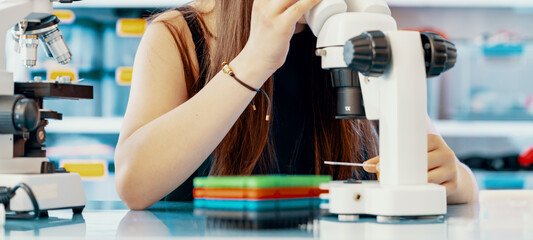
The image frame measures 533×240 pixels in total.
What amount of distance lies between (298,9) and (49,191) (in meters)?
0.40

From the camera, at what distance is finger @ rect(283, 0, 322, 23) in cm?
78

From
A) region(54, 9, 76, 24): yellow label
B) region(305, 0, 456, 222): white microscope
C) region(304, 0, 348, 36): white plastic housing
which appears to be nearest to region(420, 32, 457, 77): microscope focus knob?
region(305, 0, 456, 222): white microscope

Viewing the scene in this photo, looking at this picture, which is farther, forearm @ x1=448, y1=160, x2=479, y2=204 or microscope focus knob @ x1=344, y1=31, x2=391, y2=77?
forearm @ x1=448, y1=160, x2=479, y2=204

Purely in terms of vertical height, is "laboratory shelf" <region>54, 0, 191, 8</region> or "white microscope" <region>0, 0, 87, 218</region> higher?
"laboratory shelf" <region>54, 0, 191, 8</region>

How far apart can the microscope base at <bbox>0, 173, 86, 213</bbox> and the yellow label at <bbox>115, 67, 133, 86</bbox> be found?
62.9 inches

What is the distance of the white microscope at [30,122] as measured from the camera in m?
0.75

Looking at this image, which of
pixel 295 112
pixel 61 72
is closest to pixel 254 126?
pixel 295 112

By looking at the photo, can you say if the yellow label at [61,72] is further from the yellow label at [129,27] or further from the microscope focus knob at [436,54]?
the microscope focus knob at [436,54]

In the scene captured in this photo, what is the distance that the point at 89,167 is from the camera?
2.42m

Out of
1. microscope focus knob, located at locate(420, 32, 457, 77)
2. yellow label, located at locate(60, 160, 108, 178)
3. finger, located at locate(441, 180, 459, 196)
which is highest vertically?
microscope focus knob, located at locate(420, 32, 457, 77)

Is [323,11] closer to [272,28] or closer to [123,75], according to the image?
[272,28]

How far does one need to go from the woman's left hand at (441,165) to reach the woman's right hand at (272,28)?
0.26 metres

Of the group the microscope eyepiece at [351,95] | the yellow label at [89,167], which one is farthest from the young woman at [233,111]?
the yellow label at [89,167]

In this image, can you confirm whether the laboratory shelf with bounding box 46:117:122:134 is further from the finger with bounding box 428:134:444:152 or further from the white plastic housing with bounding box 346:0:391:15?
the white plastic housing with bounding box 346:0:391:15
